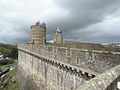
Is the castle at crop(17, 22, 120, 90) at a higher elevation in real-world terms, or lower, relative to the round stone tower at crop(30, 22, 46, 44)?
lower

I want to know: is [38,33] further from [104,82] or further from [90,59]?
[104,82]

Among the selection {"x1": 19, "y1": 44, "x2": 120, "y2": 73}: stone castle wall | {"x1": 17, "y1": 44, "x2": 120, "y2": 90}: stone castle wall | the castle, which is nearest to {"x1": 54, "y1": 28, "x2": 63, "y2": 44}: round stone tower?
the castle

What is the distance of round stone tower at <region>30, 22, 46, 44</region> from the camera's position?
71.0ft

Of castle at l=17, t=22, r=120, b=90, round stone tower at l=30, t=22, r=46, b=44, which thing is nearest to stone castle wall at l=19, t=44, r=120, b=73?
castle at l=17, t=22, r=120, b=90

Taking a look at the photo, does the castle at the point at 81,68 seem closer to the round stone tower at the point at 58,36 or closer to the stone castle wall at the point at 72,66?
the stone castle wall at the point at 72,66

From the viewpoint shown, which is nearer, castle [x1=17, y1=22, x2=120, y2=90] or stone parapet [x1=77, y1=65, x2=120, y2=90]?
stone parapet [x1=77, y1=65, x2=120, y2=90]

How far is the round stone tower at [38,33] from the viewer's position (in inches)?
852

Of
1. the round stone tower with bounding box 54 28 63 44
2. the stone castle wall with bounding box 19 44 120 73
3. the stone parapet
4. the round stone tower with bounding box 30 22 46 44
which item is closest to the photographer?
the stone parapet

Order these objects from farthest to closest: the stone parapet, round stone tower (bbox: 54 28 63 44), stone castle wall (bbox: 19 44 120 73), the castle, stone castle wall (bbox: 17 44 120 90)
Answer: round stone tower (bbox: 54 28 63 44), stone castle wall (bbox: 17 44 120 90), stone castle wall (bbox: 19 44 120 73), the castle, the stone parapet

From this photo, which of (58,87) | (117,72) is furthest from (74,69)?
(117,72)

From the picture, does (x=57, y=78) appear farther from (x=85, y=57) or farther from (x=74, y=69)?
(x=85, y=57)

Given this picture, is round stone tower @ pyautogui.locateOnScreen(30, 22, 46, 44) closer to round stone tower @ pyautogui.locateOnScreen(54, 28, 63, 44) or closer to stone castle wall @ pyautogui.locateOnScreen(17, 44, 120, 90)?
round stone tower @ pyautogui.locateOnScreen(54, 28, 63, 44)

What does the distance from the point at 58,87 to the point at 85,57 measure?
3.74 meters

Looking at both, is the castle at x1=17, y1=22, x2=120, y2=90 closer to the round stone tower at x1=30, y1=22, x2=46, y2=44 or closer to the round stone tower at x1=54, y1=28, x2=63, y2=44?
the round stone tower at x1=30, y1=22, x2=46, y2=44
